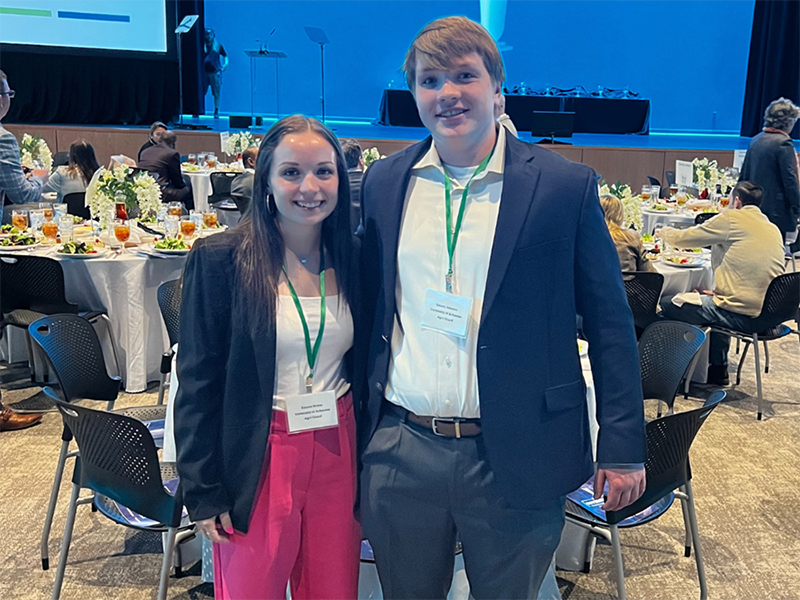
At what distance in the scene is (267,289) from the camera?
5.44 ft

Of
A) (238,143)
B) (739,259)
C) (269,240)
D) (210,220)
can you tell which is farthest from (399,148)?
(269,240)

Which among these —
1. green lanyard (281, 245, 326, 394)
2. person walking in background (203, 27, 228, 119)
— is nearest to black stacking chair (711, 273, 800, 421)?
green lanyard (281, 245, 326, 394)

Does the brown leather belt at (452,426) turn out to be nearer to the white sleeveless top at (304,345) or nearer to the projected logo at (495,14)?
the white sleeveless top at (304,345)

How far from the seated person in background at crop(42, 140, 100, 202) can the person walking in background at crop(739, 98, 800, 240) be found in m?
5.50

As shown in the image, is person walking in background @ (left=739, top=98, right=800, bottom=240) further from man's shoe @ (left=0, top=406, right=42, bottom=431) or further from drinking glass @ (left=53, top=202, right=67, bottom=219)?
man's shoe @ (left=0, top=406, right=42, bottom=431)

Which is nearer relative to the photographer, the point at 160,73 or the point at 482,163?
the point at 482,163

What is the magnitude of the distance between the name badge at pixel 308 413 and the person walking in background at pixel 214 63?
12703 millimetres

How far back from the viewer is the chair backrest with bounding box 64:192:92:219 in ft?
20.0

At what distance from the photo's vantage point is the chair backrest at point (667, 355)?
296 cm

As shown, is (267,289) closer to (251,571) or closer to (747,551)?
(251,571)

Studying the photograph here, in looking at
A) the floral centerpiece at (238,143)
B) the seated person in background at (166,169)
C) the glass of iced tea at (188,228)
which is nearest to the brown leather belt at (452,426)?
the glass of iced tea at (188,228)

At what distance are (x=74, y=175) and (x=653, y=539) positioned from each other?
518cm

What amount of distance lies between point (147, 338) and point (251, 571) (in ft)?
10.0

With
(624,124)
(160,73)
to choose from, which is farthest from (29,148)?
(624,124)
